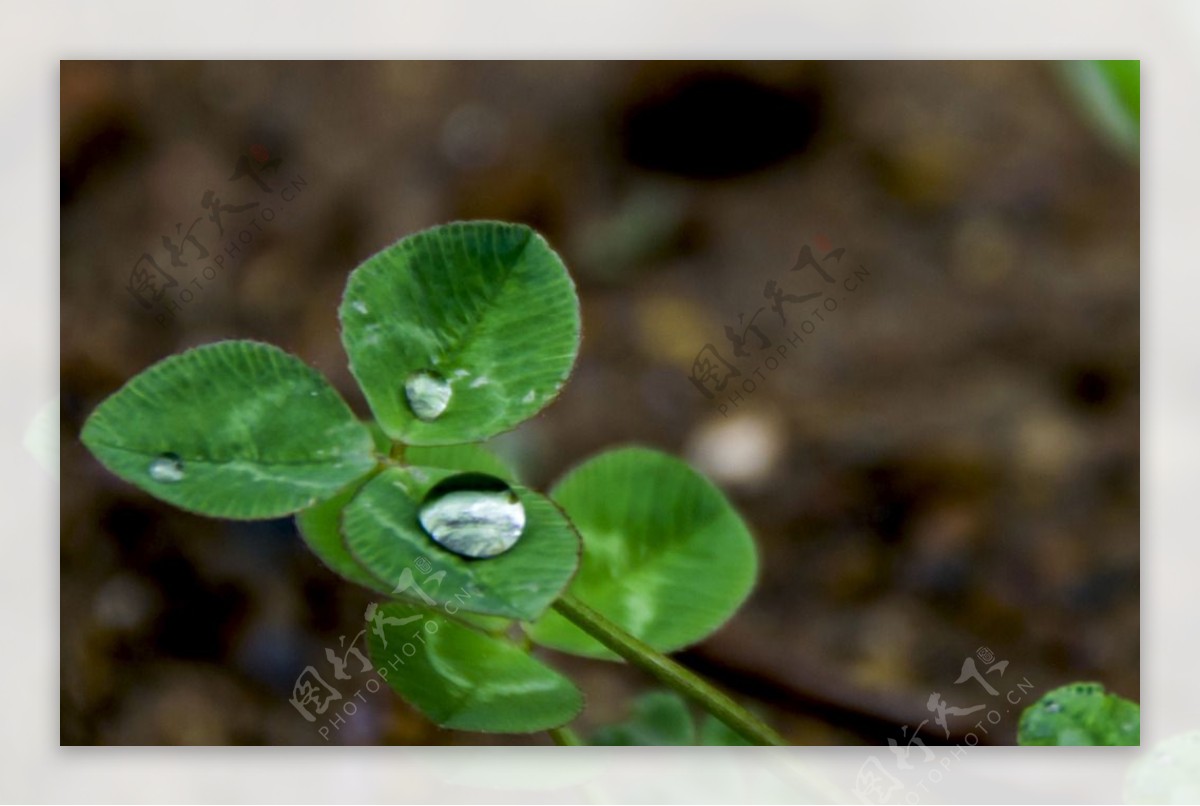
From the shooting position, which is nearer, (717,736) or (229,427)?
(229,427)

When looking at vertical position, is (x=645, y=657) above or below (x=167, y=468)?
below

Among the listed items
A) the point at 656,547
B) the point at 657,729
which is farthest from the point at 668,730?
the point at 656,547

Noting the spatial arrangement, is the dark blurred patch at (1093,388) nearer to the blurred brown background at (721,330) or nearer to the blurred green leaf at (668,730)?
the blurred brown background at (721,330)

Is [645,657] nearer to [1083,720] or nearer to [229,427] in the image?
[229,427]

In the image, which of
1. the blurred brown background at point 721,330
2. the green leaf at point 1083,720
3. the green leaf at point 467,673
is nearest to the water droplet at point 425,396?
the green leaf at point 467,673

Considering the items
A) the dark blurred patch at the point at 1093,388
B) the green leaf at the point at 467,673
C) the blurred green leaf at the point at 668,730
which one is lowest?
the blurred green leaf at the point at 668,730

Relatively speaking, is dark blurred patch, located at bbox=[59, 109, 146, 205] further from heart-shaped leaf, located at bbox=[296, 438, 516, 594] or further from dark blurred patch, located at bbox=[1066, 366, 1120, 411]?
dark blurred patch, located at bbox=[1066, 366, 1120, 411]

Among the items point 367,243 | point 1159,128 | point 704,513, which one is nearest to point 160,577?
point 367,243

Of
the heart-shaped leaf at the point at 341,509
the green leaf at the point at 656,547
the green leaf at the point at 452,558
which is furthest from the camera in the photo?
the green leaf at the point at 656,547
